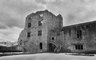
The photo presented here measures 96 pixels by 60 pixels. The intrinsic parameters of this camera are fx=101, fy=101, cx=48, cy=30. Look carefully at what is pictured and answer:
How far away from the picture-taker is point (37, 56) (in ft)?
7.38

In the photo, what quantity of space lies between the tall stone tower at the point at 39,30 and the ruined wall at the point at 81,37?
4.02 metres

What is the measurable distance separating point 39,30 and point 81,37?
9.11m


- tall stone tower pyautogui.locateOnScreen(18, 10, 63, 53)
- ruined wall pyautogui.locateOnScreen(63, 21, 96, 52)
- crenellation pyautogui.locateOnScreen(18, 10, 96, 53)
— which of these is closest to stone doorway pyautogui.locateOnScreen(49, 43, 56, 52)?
crenellation pyautogui.locateOnScreen(18, 10, 96, 53)

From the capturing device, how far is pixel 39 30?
2242cm

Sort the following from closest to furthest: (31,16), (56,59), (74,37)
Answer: (56,59) → (74,37) → (31,16)

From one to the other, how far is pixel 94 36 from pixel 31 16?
14.7m

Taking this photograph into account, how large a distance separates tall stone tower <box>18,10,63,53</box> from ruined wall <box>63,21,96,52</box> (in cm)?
402

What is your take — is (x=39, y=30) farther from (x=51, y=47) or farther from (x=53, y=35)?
(x=51, y=47)

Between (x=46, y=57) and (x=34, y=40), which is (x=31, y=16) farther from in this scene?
(x=46, y=57)

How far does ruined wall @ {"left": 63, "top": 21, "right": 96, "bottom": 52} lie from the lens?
1692 centimetres

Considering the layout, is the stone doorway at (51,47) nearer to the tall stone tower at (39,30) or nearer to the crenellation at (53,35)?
the crenellation at (53,35)

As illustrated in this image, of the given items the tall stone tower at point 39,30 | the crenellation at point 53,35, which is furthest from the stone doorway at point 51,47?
the tall stone tower at point 39,30

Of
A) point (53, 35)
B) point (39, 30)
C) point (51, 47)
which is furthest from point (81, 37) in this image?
point (39, 30)

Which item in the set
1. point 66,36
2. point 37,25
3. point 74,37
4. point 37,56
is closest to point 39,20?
point 37,25
